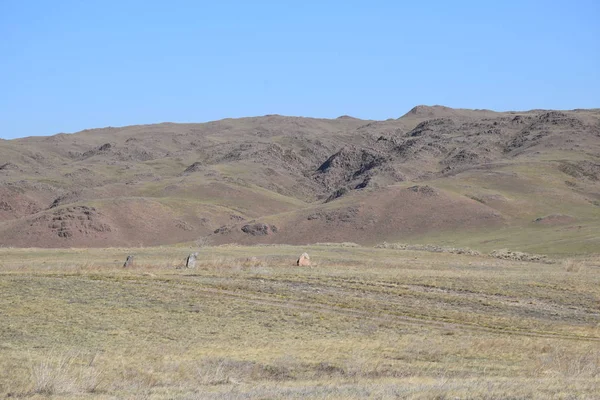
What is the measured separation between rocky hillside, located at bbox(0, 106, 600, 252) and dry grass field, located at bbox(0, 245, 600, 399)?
3993 cm

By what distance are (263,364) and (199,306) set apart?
1021cm

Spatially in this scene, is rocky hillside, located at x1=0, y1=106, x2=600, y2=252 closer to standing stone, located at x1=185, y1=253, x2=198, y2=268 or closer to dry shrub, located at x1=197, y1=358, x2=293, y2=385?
standing stone, located at x1=185, y1=253, x2=198, y2=268

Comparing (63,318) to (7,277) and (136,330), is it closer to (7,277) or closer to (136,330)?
(136,330)

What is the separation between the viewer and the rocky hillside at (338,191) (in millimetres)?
103250

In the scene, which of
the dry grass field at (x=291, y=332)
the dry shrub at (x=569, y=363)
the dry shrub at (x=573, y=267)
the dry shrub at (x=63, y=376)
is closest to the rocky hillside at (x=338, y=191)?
the dry shrub at (x=573, y=267)

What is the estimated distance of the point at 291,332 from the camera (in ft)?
79.0

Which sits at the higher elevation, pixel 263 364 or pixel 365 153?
pixel 365 153

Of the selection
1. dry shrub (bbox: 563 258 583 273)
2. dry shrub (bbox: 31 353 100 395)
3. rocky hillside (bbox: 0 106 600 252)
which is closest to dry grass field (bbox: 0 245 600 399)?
dry shrub (bbox: 31 353 100 395)

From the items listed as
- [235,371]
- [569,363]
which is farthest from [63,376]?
[569,363]

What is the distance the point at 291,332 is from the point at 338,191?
110 metres

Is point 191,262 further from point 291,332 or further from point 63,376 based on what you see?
point 63,376

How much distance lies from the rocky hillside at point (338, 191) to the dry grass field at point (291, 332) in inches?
1572

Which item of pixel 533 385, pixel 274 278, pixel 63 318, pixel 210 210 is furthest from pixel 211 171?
pixel 533 385

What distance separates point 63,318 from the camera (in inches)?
961
